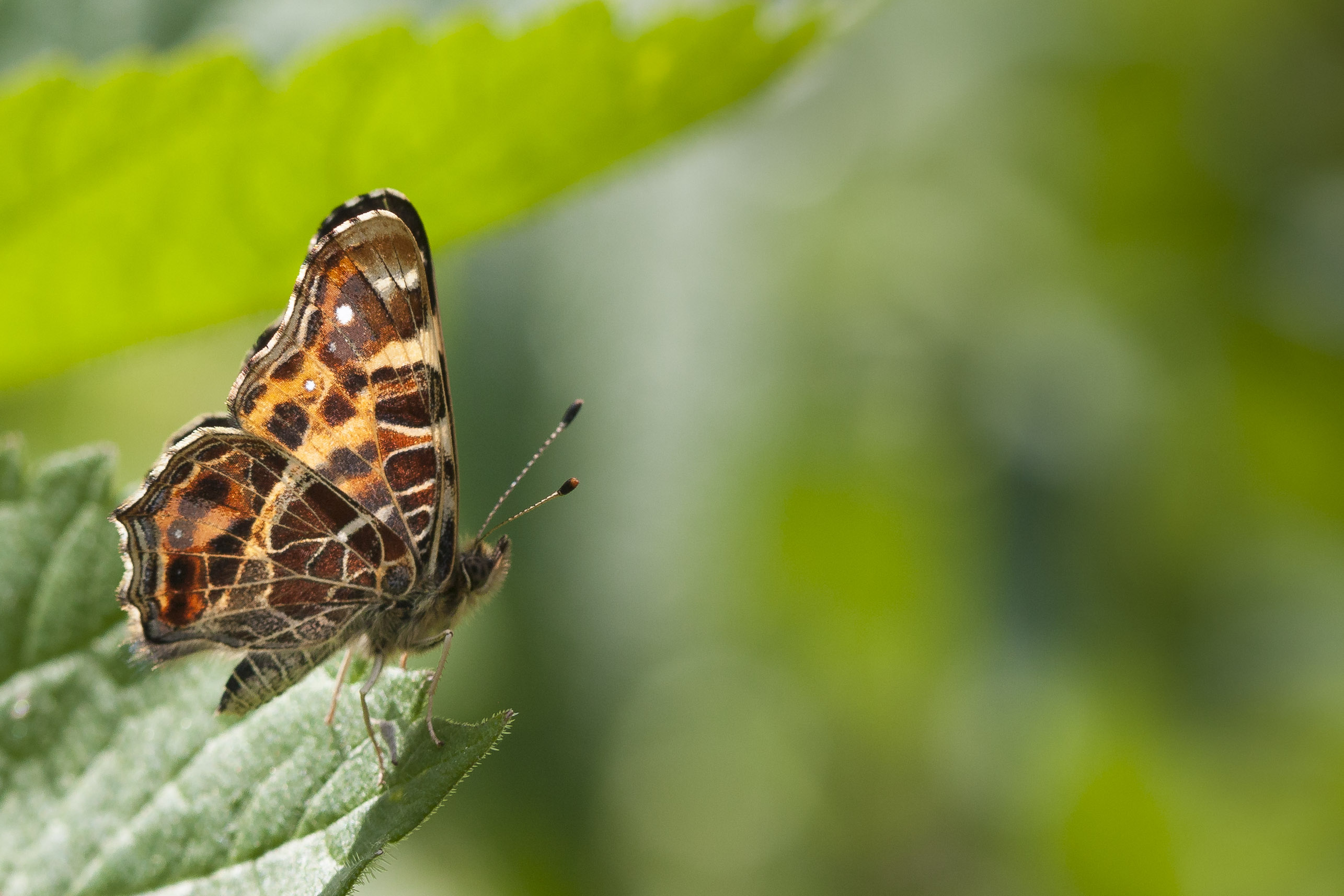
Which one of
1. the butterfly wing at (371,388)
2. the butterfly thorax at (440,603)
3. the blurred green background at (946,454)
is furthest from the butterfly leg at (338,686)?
the blurred green background at (946,454)

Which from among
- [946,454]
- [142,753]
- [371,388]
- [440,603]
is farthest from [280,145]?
[946,454]

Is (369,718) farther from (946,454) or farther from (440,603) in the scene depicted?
(946,454)

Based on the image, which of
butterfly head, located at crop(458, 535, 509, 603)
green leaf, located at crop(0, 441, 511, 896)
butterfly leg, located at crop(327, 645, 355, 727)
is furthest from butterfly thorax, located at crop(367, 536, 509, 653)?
green leaf, located at crop(0, 441, 511, 896)

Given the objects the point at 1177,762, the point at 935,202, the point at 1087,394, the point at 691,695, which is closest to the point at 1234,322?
the point at 1087,394

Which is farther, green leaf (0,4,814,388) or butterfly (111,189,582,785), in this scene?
butterfly (111,189,582,785)

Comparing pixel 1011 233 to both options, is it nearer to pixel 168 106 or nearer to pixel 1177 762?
pixel 1177 762

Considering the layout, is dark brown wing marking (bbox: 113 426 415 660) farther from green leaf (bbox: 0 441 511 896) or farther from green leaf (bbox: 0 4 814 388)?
green leaf (bbox: 0 4 814 388)
